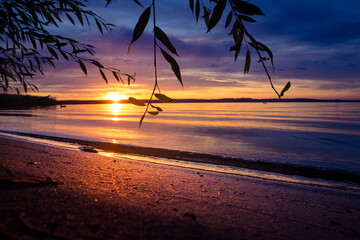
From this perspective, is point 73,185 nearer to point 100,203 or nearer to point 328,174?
point 100,203

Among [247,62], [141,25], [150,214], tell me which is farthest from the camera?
[150,214]

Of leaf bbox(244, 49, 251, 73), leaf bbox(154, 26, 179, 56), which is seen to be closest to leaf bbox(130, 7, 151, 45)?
leaf bbox(154, 26, 179, 56)

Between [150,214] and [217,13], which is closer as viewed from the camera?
[217,13]

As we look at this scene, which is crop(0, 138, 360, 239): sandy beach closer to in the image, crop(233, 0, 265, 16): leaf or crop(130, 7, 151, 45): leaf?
crop(130, 7, 151, 45): leaf

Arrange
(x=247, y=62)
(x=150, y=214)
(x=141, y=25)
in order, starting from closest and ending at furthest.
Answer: (x=141, y=25) < (x=247, y=62) < (x=150, y=214)

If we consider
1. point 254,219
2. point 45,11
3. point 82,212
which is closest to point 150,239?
point 82,212

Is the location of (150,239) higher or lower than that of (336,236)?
higher

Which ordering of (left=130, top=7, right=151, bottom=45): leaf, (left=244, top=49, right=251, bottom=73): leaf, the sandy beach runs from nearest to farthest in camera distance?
(left=130, top=7, right=151, bottom=45): leaf < (left=244, top=49, right=251, bottom=73): leaf < the sandy beach

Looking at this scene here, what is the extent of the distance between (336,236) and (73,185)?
2.57 meters

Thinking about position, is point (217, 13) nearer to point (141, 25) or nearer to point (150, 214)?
point (141, 25)

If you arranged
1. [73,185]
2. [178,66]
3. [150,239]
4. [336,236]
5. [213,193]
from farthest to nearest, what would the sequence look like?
[213,193] → [73,185] → [336,236] → [150,239] → [178,66]

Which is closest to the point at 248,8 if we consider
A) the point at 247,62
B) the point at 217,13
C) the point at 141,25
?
the point at 217,13

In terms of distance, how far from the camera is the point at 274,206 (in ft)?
8.58

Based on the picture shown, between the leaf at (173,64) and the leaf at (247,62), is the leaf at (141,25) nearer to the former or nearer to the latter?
the leaf at (173,64)
